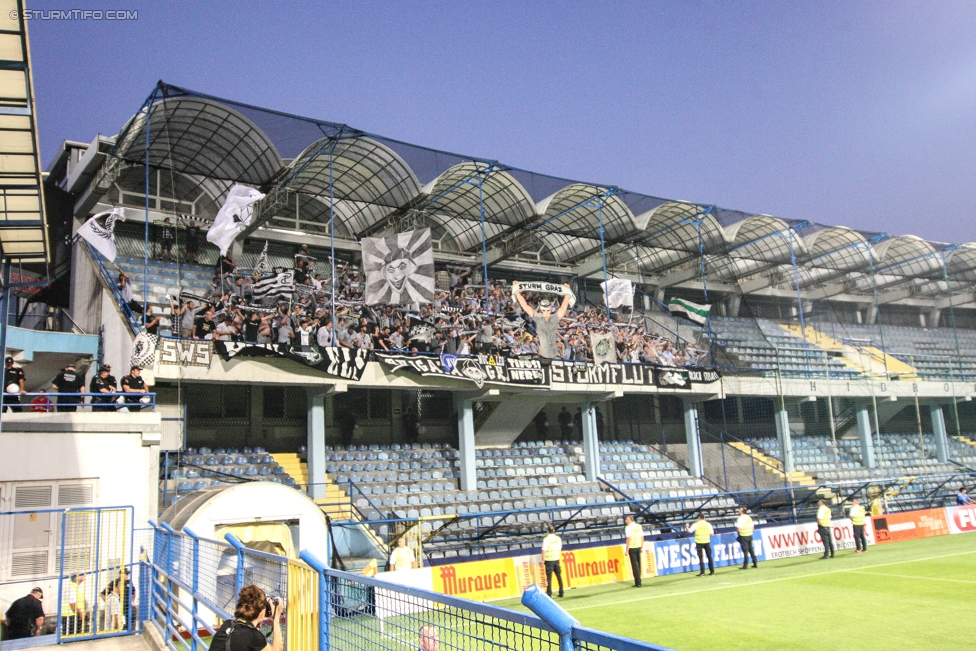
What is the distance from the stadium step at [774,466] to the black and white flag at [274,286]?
60.6ft

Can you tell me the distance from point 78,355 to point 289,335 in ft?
23.4

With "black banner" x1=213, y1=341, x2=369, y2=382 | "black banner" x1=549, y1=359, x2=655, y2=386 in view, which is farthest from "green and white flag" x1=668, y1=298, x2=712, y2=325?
"black banner" x1=213, y1=341, x2=369, y2=382

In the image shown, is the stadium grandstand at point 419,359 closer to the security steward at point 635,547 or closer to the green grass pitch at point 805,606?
the security steward at point 635,547

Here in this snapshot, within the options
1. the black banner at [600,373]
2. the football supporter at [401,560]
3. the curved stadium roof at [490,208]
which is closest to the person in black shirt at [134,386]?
the football supporter at [401,560]

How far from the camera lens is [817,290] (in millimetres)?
40875

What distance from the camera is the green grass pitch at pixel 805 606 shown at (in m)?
11.1

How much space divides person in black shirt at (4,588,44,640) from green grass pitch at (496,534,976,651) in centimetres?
854

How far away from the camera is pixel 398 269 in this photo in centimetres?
2159

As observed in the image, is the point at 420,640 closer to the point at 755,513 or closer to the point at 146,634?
the point at 146,634

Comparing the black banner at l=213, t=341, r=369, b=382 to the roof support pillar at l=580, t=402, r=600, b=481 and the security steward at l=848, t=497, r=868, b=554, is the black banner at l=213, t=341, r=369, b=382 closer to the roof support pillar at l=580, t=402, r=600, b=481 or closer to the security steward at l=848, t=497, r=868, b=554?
the roof support pillar at l=580, t=402, r=600, b=481

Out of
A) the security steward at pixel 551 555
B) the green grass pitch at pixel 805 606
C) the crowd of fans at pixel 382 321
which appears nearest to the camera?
the green grass pitch at pixel 805 606

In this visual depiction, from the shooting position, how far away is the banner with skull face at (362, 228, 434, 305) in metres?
21.4

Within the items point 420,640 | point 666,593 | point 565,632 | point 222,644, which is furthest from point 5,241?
point 666,593

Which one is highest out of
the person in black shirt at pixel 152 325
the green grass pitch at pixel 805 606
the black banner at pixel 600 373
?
the person in black shirt at pixel 152 325
